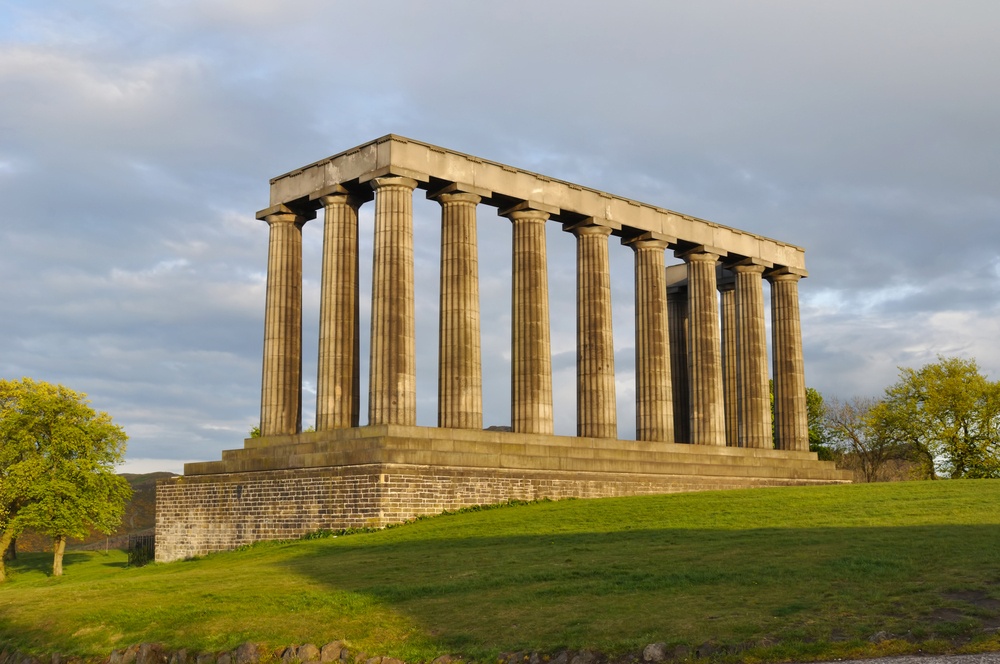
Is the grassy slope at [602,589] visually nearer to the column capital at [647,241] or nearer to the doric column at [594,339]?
the doric column at [594,339]

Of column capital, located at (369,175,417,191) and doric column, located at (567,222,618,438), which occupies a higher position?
column capital, located at (369,175,417,191)

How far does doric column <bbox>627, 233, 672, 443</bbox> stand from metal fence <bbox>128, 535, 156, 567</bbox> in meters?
26.5

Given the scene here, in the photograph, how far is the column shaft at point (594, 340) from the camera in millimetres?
56250

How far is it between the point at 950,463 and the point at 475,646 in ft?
218

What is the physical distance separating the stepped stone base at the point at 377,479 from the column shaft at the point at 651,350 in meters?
2.94

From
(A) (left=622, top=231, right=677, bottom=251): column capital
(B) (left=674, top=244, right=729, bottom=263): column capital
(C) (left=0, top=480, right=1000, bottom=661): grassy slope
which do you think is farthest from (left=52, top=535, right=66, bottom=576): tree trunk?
(B) (left=674, top=244, right=729, bottom=263): column capital

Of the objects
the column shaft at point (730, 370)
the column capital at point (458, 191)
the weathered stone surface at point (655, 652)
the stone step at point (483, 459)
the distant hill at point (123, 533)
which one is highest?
the column capital at point (458, 191)

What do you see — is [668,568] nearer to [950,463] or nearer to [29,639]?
[29,639]

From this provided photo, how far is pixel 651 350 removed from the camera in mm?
60344

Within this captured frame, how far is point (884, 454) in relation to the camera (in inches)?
3509

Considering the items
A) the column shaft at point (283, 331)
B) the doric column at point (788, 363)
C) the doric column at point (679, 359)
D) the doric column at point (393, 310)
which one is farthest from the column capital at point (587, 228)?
the doric column at point (788, 363)

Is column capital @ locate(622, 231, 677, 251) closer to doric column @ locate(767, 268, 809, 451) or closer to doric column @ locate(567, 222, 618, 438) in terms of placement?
doric column @ locate(567, 222, 618, 438)

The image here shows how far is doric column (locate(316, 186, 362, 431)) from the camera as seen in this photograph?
169ft

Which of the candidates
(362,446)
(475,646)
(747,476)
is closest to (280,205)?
(362,446)
